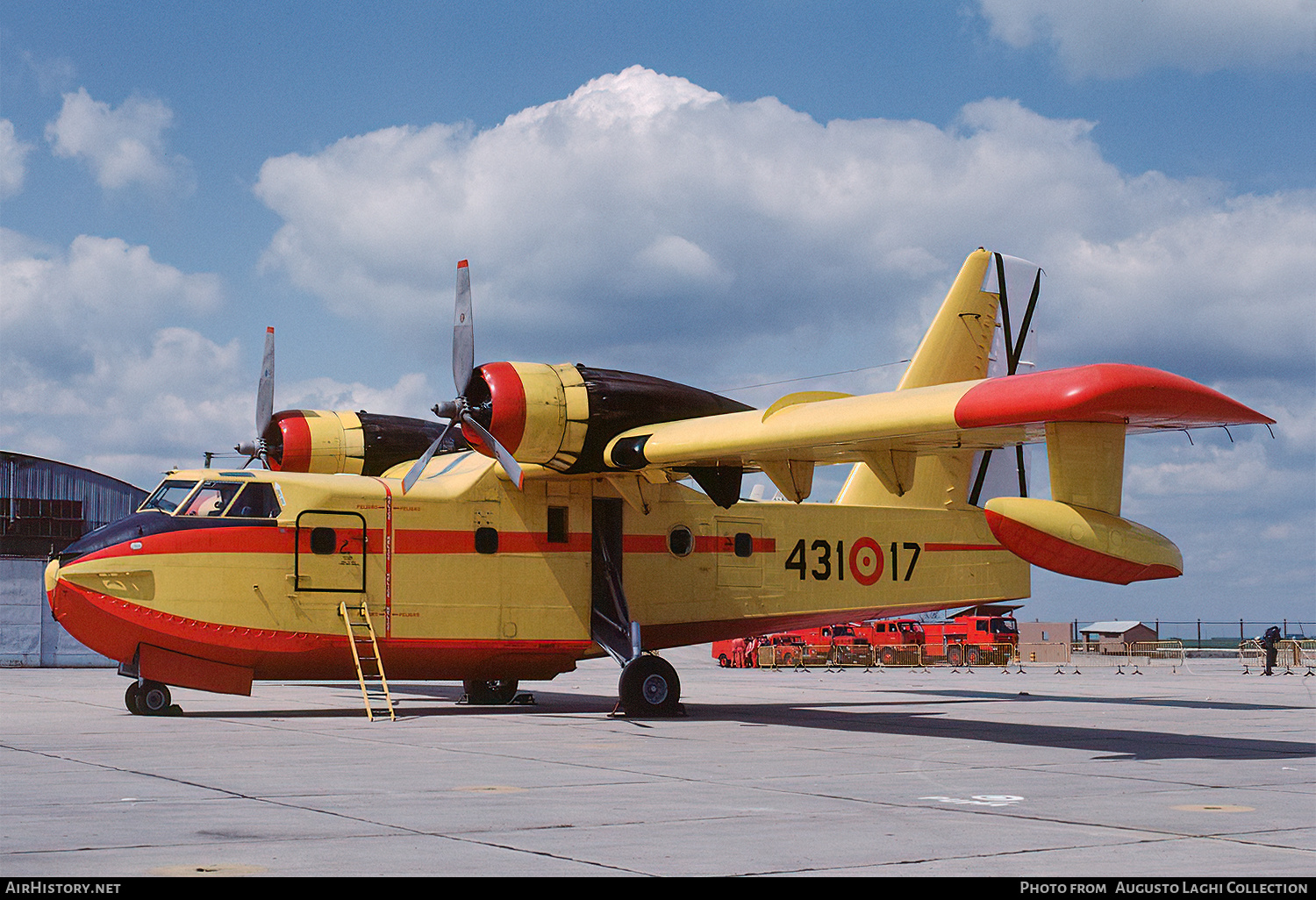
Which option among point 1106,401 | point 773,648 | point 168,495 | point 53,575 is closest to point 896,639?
point 773,648

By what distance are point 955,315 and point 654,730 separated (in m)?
10.1

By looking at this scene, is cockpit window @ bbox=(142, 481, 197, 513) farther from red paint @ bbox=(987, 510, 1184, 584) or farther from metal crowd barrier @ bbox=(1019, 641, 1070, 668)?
metal crowd barrier @ bbox=(1019, 641, 1070, 668)

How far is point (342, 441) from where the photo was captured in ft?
74.6

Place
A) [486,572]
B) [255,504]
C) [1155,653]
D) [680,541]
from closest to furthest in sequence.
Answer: [255,504]
[486,572]
[680,541]
[1155,653]

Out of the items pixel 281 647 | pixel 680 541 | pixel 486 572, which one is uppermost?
pixel 680 541

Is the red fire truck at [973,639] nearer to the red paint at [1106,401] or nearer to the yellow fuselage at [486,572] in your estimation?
the yellow fuselage at [486,572]

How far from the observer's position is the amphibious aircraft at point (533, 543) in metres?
17.7

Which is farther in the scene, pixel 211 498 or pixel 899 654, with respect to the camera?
pixel 899 654

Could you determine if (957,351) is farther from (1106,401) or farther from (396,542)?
(396,542)

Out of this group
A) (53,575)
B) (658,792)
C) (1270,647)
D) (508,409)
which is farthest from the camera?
(1270,647)

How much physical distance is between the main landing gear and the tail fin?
1205cm

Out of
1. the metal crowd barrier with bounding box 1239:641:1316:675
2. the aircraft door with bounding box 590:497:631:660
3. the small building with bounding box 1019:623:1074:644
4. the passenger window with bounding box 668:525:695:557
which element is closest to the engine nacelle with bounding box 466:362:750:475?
the aircraft door with bounding box 590:497:631:660

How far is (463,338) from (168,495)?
190 inches

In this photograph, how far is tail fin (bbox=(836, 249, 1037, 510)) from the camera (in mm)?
22688
